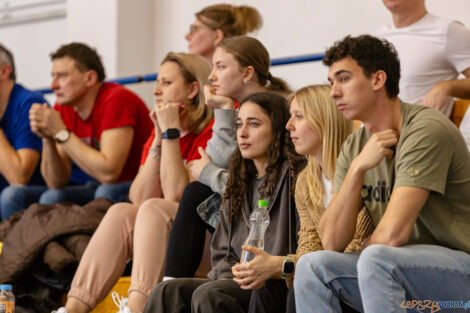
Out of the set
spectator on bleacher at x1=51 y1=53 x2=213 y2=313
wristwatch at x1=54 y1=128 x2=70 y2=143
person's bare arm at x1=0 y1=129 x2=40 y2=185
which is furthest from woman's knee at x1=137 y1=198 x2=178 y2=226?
person's bare arm at x1=0 y1=129 x2=40 y2=185

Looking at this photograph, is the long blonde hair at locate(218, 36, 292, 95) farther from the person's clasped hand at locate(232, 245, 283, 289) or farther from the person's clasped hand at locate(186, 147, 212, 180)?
the person's clasped hand at locate(232, 245, 283, 289)

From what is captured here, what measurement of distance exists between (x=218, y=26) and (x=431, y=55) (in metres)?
1.19

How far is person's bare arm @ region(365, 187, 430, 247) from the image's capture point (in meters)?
1.81

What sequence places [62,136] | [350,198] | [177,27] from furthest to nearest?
[177,27], [62,136], [350,198]

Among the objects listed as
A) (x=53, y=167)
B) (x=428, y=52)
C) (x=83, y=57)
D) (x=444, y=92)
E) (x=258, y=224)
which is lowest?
(x=53, y=167)

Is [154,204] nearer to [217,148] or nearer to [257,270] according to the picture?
[217,148]

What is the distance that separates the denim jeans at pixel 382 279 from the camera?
1.73 m

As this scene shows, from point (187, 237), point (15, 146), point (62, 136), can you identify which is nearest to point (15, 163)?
point (15, 146)

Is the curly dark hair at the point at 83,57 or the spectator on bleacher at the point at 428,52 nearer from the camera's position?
the spectator on bleacher at the point at 428,52

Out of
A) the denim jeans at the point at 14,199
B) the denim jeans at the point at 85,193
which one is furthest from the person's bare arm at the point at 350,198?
the denim jeans at the point at 14,199

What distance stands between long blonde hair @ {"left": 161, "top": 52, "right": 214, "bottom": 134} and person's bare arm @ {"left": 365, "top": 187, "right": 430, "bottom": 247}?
131 centimetres

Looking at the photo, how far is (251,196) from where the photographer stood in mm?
2449

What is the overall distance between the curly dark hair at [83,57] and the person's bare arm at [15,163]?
499 millimetres

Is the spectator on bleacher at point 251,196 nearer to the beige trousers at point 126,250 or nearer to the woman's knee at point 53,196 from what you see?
the beige trousers at point 126,250
